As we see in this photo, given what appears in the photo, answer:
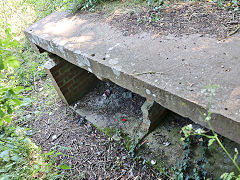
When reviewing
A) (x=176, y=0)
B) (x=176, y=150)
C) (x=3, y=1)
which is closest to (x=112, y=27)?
(x=176, y=0)

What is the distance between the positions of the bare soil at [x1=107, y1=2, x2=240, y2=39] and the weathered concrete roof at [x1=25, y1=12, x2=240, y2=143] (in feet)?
0.36

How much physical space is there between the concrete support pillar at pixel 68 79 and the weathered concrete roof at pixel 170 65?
0.62 meters

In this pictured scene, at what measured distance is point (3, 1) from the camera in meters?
6.32

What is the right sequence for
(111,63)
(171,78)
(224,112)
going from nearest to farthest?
(224,112)
(171,78)
(111,63)

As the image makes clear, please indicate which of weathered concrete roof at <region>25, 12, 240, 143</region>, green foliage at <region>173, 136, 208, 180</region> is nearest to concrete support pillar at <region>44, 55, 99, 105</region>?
weathered concrete roof at <region>25, 12, 240, 143</region>

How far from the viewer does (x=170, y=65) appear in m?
1.78

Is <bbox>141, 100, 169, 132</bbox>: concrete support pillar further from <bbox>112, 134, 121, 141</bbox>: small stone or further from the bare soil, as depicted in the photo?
the bare soil

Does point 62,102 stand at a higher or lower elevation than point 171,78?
lower

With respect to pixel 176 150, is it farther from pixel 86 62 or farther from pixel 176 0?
pixel 176 0

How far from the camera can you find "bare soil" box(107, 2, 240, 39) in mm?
2016

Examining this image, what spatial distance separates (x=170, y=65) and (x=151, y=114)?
2.92 feet

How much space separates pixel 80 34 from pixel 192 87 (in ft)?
5.48

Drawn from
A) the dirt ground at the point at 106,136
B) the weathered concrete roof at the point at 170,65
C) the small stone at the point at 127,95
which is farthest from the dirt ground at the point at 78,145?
the weathered concrete roof at the point at 170,65

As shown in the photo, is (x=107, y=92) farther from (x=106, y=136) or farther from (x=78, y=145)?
(x=78, y=145)
